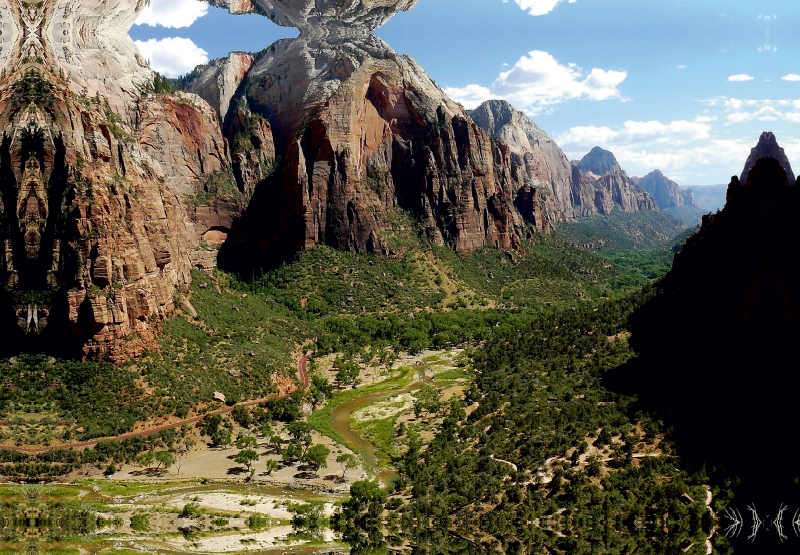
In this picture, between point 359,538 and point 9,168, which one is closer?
point 359,538

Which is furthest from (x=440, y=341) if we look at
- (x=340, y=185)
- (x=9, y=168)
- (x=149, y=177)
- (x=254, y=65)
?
(x=254, y=65)

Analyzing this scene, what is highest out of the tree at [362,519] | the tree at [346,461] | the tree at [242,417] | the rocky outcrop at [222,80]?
the rocky outcrop at [222,80]

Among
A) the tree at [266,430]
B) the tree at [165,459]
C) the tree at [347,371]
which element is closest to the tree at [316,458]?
the tree at [266,430]

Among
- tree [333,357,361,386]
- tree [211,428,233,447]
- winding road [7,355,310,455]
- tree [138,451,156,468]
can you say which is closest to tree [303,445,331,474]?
tree [211,428,233,447]

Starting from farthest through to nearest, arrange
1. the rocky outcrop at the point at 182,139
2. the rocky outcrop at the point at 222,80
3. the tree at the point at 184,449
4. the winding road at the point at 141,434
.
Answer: the rocky outcrop at the point at 222,80, the rocky outcrop at the point at 182,139, the tree at the point at 184,449, the winding road at the point at 141,434

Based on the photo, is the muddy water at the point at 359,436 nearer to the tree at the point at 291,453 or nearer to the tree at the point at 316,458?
the tree at the point at 316,458

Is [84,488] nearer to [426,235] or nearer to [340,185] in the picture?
[340,185]

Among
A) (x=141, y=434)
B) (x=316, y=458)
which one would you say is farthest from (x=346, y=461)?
(x=141, y=434)
